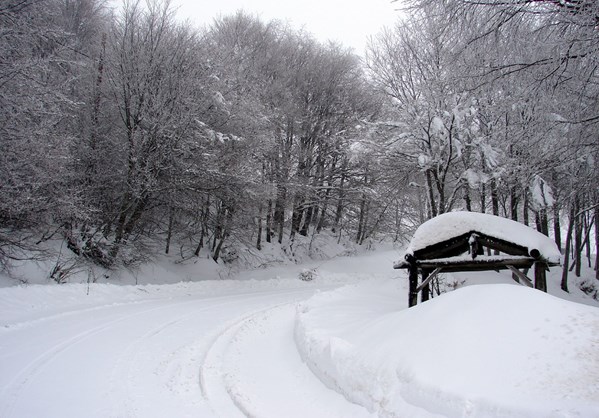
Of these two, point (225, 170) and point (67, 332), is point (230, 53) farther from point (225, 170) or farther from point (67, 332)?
point (67, 332)

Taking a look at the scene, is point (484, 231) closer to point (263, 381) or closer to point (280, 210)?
point (263, 381)

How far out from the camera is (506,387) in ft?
12.8

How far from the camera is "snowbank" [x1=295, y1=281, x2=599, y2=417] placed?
375 centimetres

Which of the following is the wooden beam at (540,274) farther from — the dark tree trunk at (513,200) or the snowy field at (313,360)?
the dark tree trunk at (513,200)

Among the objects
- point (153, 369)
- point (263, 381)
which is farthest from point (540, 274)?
point (153, 369)

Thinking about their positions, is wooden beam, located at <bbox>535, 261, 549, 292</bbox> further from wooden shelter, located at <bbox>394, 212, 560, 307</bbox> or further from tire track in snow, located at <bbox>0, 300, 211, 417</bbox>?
tire track in snow, located at <bbox>0, 300, 211, 417</bbox>

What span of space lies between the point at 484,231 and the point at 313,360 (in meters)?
4.37

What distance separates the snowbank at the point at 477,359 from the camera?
3.75 metres

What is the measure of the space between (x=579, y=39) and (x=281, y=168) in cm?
1822

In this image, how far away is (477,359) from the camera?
4.41m

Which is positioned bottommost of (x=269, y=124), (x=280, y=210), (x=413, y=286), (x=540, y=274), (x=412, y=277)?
(x=413, y=286)

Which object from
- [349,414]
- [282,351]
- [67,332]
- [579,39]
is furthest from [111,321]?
[579,39]

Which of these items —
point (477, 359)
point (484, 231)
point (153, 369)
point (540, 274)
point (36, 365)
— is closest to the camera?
point (477, 359)

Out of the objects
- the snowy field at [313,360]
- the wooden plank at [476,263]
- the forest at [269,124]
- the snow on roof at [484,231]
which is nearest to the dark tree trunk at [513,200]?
the forest at [269,124]
